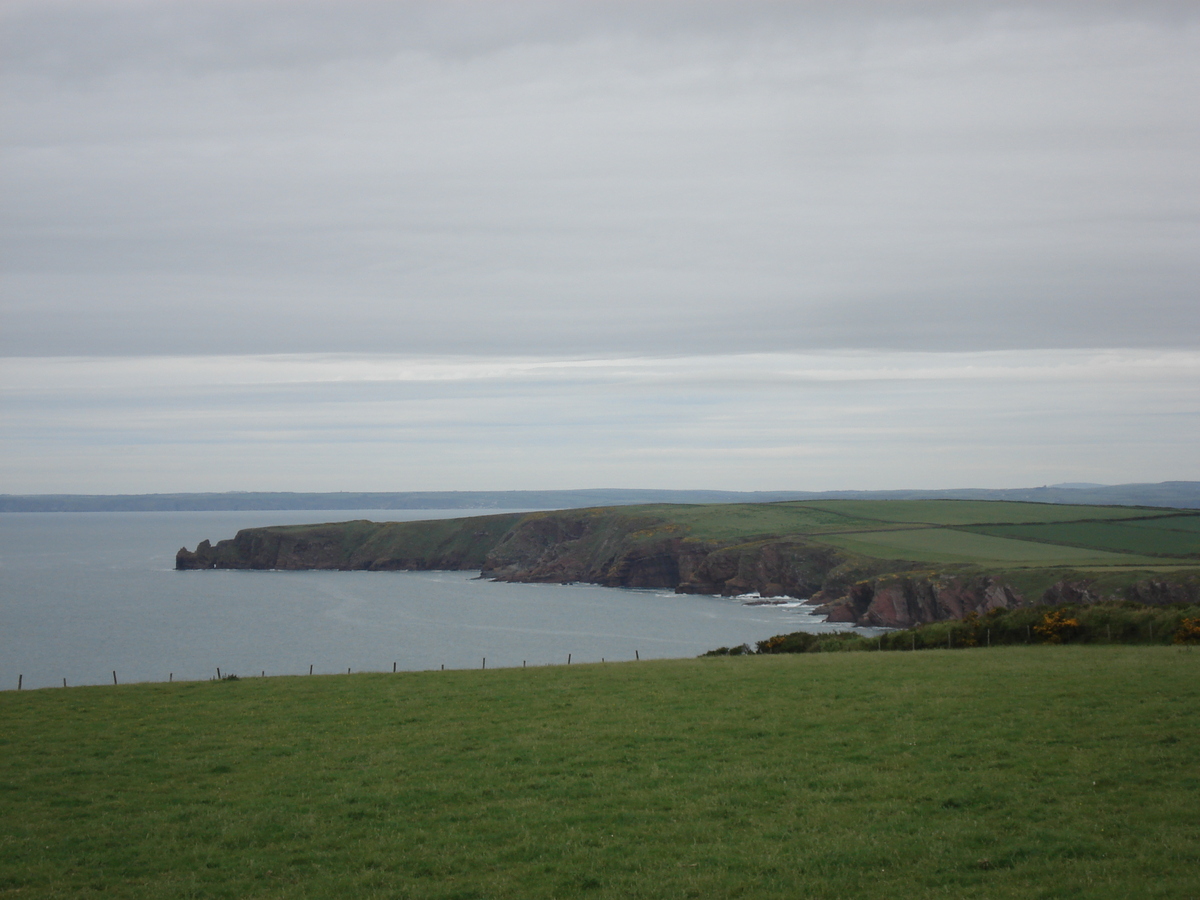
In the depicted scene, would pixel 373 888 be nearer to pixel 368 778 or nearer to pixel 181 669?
pixel 368 778

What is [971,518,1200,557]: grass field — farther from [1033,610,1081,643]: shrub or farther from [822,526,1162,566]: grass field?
[1033,610,1081,643]: shrub

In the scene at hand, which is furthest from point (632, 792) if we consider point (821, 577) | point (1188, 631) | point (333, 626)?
point (821, 577)

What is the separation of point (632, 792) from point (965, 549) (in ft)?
446

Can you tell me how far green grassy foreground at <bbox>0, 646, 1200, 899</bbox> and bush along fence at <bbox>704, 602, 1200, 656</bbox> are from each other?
1161 cm

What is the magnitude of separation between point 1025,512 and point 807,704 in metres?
186

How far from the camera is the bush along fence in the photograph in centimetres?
3888

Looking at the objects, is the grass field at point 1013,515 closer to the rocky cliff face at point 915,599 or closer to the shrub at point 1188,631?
the rocky cliff face at point 915,599

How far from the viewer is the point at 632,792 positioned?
56.9 feet

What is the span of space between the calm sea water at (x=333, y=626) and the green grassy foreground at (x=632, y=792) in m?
38.4

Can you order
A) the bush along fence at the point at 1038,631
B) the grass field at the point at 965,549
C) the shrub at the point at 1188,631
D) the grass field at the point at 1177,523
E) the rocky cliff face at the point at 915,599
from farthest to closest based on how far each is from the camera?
1. the grass field at the point at 1177,523
2. the grass field at the point at 965,549
3. the rocky cliff face at the point at 915,599
4. the bush along fence at the point at 1038,631
5. the shrub at the point at 1188,631

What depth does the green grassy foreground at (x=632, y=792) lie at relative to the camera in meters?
13.1

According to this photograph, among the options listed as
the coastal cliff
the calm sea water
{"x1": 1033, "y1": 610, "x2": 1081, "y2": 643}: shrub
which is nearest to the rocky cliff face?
the coastal cliff

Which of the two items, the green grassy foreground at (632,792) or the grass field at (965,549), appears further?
the grass field at (965,549)

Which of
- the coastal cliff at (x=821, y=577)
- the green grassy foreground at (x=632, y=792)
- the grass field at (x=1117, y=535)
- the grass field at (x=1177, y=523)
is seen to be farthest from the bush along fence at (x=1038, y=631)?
the grass field at (x=1177, y=523)
